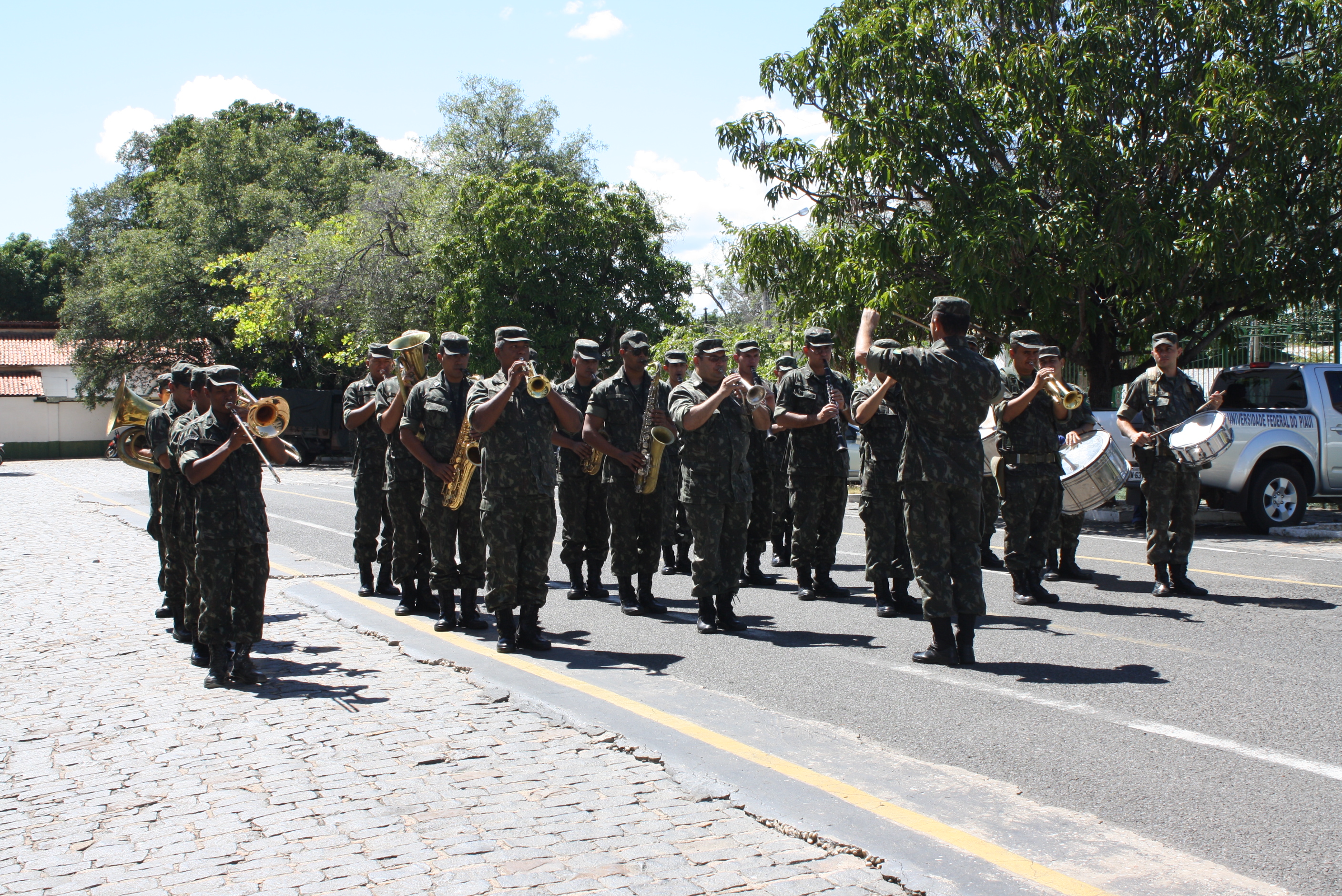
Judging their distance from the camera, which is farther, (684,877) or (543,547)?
(543,547)

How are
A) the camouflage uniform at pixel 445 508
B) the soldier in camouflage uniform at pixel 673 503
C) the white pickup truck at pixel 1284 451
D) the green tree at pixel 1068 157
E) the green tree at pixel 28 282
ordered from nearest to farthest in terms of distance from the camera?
1. the camouflage uniform at pixel 445 508
2. the soldier in camouflage uniform at pixel 673 503
3. the white pickup truck at pixel 1284 451
4. the green tree at pixel 1068 157
5. the green tree at pixel 28 282

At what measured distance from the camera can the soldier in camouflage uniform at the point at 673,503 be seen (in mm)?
8930

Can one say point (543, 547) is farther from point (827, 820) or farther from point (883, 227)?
point (883, 227)

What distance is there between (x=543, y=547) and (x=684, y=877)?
11.1ft

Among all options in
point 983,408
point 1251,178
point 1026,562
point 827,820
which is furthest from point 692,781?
point 1251,178

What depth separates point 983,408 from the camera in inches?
249

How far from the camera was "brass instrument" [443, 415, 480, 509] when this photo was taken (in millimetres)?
7473

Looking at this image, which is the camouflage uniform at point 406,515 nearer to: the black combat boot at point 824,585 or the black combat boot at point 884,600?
the black combat boot at point 824,585

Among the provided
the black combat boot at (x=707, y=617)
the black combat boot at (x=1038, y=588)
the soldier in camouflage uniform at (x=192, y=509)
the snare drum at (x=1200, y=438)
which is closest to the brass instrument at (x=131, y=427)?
the soldier in camouflage uniform at (x=192, y=509)

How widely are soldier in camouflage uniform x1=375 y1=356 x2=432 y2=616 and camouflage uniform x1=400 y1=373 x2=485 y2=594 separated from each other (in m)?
0.46

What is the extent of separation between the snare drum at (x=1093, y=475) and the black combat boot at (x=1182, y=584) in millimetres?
753

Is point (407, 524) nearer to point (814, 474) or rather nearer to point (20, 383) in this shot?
point (814, 474)

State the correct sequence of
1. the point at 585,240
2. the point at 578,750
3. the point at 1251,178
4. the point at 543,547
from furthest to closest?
the point at 585,240
the point at 1251,178
the point at 543,547
the point at 578,750

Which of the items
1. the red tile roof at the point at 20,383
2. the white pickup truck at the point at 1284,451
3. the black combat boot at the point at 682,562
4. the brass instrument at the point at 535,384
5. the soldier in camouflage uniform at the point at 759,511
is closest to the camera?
the brass instrument at the point at 535,384
